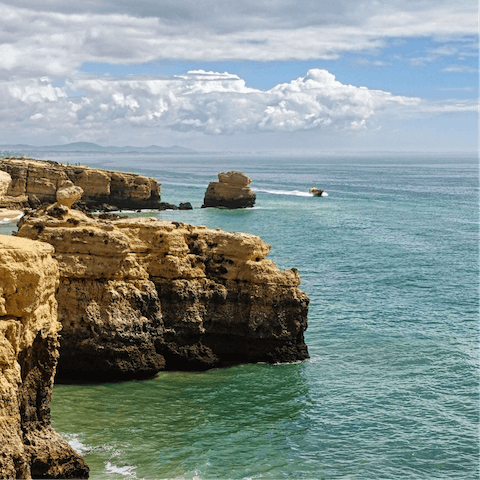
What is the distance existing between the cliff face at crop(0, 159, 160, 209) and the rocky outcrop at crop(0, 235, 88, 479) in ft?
260

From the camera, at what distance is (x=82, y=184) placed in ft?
355

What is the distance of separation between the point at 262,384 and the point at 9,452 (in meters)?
18.2

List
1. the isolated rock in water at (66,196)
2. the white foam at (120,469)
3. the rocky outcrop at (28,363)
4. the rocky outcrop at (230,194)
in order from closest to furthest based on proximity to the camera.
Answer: the rocky outcrop at (28,363) → the white foam at (120,469) → the isolated rock in water at (66,196) → the rocky outcrop at (230,194)

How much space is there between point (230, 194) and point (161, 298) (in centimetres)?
9162

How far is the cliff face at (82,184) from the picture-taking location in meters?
102

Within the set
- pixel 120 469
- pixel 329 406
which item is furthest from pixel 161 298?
pixel 120 469

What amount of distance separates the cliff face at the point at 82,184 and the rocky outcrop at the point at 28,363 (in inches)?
3116

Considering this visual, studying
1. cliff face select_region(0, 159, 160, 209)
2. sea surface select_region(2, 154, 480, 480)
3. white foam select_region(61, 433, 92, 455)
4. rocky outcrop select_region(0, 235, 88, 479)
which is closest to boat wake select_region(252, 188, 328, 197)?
cliff face select_region(0, 159, 160, 209)

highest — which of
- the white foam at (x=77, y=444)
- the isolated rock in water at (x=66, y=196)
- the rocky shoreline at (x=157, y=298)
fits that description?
the isolated rock in water at (x=66, y=196)

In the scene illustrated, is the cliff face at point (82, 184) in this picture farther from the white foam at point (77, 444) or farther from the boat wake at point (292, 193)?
the white foam at point (77, 444)

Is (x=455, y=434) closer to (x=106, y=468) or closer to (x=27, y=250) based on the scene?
(x=106, y=468)

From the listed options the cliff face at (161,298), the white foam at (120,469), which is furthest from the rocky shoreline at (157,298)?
the white foam at (120,469)

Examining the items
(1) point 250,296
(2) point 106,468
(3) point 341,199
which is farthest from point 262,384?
(3) point 341,199

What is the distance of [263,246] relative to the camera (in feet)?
115
